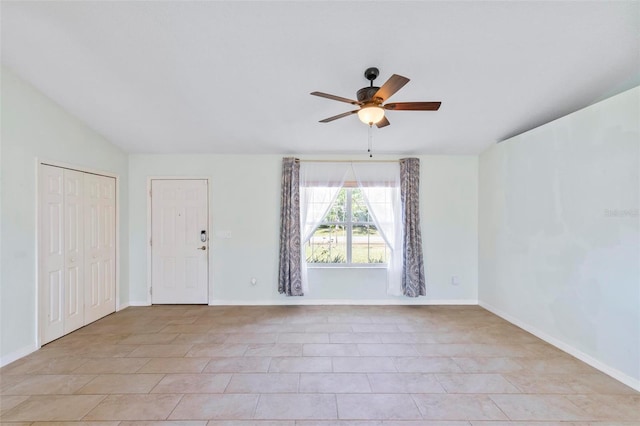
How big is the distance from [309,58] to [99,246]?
374cm

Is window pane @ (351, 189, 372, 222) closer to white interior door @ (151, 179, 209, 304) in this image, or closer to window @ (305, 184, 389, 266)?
window @ (305, 184, 389, 266)

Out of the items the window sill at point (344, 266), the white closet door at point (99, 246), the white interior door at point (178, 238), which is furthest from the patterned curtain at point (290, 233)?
the white closet door at point (99, 246)

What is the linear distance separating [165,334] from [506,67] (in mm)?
4625

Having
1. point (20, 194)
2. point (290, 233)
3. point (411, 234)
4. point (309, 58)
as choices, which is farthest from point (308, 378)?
point (20, 194)

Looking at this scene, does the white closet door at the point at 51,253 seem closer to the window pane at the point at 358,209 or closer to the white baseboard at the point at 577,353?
the window pane at the point at 358,209

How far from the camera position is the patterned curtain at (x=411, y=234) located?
13.9ft

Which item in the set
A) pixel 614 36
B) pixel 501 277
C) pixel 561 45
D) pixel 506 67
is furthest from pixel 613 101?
pixel 501 277

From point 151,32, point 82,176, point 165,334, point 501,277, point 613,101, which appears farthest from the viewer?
point 501,277

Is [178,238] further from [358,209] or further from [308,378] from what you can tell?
[308,378]

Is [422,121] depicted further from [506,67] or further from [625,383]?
[625,383]

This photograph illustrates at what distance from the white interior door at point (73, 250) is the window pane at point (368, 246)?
12.2 feet

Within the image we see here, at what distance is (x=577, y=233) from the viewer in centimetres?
280

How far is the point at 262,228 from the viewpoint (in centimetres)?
440

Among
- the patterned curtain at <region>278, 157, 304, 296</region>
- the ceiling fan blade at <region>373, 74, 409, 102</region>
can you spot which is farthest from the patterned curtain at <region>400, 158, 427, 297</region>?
the ceiling fan blade at <region>373, 74, 409, 102</region>
